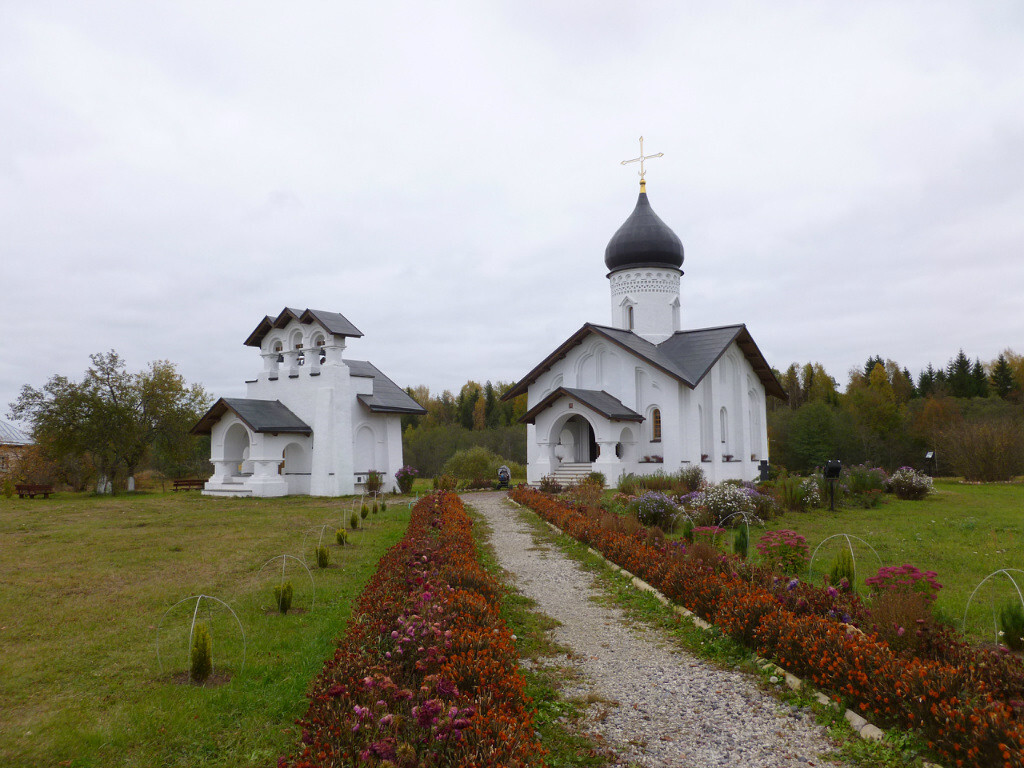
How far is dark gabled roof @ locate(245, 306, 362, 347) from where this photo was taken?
985 inches

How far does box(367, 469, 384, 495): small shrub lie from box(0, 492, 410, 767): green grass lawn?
11.0 metres

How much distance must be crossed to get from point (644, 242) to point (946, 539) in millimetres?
21395

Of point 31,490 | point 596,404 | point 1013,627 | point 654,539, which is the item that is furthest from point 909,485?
point 31,490

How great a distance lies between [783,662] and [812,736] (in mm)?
1064

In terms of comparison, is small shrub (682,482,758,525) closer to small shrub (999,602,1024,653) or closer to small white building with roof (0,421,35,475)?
small shrub (999,602,1024,653)

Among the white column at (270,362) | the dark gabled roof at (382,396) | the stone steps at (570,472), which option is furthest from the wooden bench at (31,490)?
the stone steps at (570,472)

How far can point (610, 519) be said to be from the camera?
11961 millimetres

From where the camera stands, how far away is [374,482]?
25.1 m

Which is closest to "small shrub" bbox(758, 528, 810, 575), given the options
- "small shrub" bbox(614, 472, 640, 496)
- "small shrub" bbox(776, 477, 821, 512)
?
"small shrub" bbox(776, 477, 821, 512)

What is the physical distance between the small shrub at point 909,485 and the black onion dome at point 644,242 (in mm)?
14679

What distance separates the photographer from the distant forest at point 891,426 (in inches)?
1124

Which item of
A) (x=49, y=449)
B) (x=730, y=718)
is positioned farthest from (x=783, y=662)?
(x=49, y=449)

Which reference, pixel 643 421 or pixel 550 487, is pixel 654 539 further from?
pixel 643 421

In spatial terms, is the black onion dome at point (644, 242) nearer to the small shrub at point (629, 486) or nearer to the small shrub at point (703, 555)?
the small shrub at point (629, 486)
